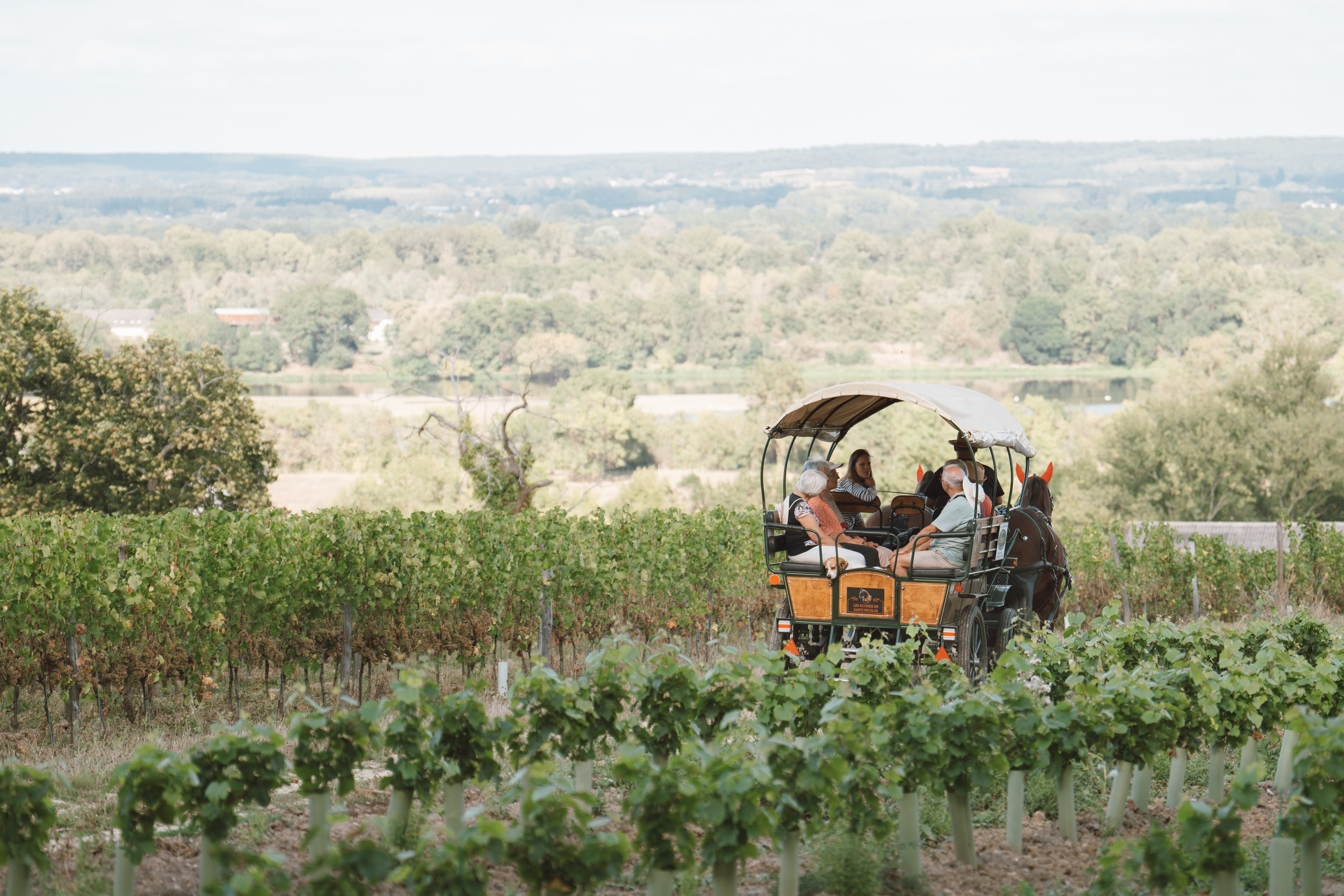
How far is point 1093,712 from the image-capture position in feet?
18.1

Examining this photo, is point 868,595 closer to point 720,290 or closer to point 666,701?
point 666,701

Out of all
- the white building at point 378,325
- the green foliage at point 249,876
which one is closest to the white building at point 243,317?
the white building at point 378,325

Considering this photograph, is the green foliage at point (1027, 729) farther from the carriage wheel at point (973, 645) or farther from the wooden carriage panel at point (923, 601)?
the carriage wheel at point (973, 645)

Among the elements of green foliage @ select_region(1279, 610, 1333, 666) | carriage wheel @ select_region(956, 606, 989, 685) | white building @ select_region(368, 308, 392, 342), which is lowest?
white building @ select_region(368, 308, 392, 342)

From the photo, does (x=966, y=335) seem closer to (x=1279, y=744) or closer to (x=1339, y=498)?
(x=1339, y=498)

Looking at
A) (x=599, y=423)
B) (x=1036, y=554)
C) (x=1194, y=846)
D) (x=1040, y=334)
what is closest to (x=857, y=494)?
(x=1036, y=554)

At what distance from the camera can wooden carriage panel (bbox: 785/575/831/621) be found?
8.66 meters

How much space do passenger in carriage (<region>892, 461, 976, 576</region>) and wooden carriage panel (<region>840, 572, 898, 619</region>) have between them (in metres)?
0.13

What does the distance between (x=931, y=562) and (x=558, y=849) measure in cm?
510

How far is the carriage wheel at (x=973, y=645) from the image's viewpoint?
869 cm

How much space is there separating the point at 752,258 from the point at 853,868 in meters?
183

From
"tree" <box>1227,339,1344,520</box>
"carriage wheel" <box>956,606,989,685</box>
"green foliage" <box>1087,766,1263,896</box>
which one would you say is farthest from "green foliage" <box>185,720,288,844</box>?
"tree" <box>1227,339,1344,520</box>

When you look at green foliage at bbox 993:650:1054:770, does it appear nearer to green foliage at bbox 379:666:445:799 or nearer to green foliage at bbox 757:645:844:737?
green foliage at bbox 757:645:844:737

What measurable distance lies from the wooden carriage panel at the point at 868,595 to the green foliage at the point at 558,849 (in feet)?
15.2
